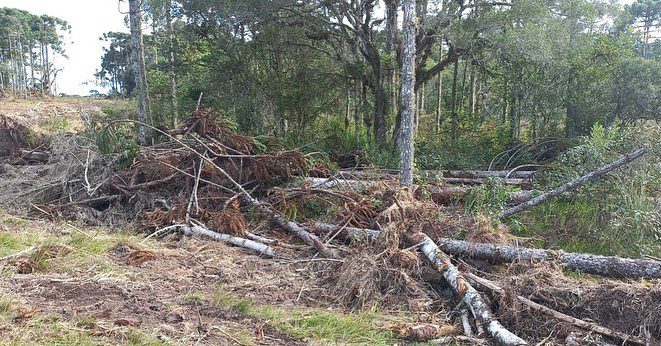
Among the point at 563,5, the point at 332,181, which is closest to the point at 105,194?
the point at 332,181

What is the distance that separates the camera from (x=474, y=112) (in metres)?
16.0

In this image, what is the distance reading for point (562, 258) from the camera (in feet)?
15.0

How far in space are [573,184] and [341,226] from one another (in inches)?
123

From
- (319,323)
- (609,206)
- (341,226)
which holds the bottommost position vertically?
(319,323)

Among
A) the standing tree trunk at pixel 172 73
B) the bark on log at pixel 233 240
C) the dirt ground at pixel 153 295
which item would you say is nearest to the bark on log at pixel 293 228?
the dirt ground at pixel 153 295

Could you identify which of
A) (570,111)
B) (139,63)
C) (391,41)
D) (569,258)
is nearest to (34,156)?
(139,63)

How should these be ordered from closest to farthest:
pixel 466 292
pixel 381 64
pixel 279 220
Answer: pixel 466 292
pixel 279 220
pixel 381 64

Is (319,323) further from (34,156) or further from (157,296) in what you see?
(34,156)

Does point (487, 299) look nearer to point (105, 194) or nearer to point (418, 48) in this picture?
point (105, 194)

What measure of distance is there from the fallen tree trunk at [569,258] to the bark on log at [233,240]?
197 centimetres

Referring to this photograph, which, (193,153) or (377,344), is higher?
(193,153)

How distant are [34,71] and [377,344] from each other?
54.3 m

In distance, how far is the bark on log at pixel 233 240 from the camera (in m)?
5.52

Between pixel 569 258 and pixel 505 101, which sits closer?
pixel 569 258
